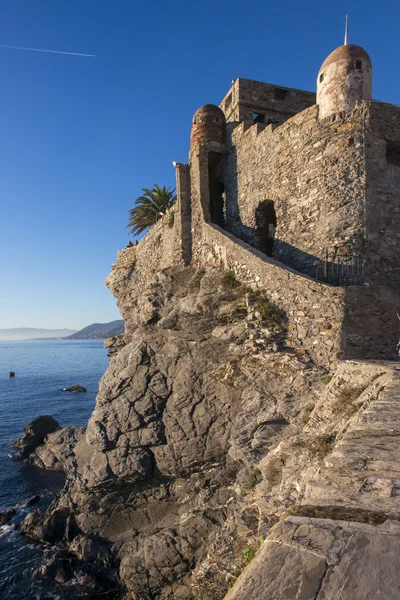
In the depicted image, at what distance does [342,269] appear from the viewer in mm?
12734

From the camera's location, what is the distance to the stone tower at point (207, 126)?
18891mm

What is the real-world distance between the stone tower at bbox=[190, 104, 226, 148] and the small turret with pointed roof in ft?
22.2

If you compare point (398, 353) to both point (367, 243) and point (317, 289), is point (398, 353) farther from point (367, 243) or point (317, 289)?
point (367, 243)

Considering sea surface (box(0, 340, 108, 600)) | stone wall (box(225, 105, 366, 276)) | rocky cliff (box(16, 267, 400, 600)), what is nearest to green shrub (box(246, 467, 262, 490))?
rocky cliff (box(16, 267, 400, 600))

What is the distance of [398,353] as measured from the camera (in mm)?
9719

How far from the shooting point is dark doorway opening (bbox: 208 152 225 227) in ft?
65.9

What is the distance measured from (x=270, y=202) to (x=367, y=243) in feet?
18.9

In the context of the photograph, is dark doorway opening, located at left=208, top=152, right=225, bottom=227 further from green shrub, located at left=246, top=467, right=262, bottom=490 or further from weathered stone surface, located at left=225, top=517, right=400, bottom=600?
weathered stone surface, located at left=225, top=517, right=400, bottom=600

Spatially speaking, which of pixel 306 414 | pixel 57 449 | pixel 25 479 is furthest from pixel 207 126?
pixel 25 479

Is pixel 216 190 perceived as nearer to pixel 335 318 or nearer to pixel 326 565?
pixel 335 318

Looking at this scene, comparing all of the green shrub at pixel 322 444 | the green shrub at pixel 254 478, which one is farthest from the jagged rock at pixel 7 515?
the green shrub at pixel 322 444

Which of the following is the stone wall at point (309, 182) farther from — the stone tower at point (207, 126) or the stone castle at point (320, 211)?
the stone tower at point (207, 126)

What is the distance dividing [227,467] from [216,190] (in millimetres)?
15330

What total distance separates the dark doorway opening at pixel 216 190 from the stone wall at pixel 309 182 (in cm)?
269
